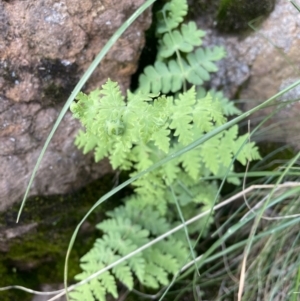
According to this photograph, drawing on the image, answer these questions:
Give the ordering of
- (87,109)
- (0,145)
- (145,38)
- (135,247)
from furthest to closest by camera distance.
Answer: (145,38) < (135,247) < (0,145) < (87,109)

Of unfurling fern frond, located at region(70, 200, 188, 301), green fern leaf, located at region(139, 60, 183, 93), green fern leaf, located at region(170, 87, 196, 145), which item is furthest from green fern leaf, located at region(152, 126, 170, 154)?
unfurling fern frond, located at region(70, 200, 188, 301)

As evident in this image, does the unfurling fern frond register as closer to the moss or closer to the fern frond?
the moss

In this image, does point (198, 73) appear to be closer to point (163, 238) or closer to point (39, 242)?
point (163, 238)

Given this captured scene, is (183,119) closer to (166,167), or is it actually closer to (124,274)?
(166,167)

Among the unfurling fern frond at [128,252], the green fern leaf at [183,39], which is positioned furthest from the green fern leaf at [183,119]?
the unfurling fern frond at [128,252]

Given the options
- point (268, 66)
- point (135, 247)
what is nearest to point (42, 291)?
point (135, 247)

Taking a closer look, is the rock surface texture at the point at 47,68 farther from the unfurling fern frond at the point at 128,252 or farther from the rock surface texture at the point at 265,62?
the rock surface texture at the point at 265,62
